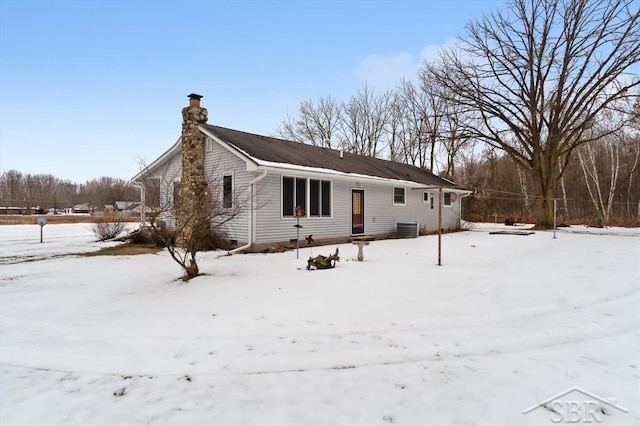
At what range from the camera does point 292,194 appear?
→ 11500mm

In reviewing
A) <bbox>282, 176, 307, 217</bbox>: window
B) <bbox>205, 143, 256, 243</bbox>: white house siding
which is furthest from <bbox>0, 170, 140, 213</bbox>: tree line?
<bbox>282, 176, 307, 217</bbox>: window

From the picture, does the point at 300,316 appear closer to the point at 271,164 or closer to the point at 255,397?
the point at 255,397

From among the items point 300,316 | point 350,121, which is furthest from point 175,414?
point 350,121

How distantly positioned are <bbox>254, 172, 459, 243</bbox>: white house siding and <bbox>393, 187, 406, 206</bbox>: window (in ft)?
0.71

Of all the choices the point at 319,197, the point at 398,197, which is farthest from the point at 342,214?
the point at 398,197

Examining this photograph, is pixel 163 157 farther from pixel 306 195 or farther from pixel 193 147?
pixel 306 195

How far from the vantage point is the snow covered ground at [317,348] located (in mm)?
2451

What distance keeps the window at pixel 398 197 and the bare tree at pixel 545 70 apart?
7.38m

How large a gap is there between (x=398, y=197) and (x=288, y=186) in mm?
6711

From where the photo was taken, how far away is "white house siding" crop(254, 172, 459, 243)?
35.3ft

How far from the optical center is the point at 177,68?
17016mm

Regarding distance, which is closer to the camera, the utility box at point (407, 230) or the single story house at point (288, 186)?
the single story house at point (288, 186)

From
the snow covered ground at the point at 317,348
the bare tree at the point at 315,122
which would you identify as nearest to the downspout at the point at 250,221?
the snow covered ground at the point at 317,348

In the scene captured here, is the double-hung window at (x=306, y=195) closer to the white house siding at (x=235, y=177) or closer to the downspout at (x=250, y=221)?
the downspout at (x=250, y=221)
